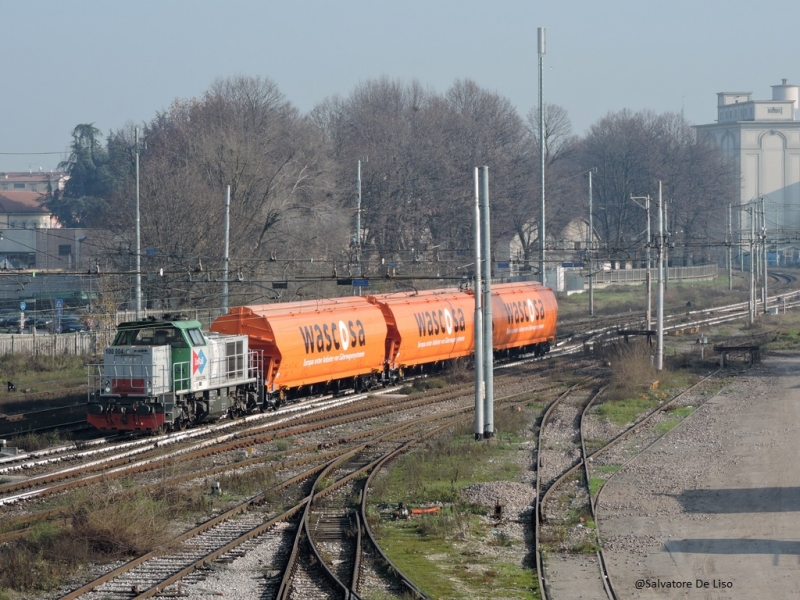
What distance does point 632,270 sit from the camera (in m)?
94.3

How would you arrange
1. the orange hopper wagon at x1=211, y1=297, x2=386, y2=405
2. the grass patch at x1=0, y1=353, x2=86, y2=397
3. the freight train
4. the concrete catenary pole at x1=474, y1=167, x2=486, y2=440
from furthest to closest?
the grass patch at x1=0, y1=353, x2=86, y2=397 → the orange hopper wagon at x1=211, y1=297, x2=386, y2=405 → the freight train → the concrete catenary pole at x1=474, y1=167, x2=486, y2=440

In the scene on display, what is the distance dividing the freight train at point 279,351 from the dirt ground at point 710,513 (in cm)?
1134

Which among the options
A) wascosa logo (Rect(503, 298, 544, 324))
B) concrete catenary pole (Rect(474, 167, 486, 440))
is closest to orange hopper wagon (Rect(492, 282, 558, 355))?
wascosa logo (Rect(503, 298, 544, 324))

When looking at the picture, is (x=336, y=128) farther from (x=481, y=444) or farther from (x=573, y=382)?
(x=481, y=444)

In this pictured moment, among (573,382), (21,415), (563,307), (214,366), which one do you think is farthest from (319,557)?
(563,307)

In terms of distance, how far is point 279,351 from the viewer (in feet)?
101

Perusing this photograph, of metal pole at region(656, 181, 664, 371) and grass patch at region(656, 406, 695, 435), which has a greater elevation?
metal pole at region(656, 181, 664, 371)

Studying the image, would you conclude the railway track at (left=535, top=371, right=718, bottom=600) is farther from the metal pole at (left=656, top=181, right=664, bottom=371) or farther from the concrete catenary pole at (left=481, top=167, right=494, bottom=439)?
the metal pole at (left=656, top=181, right=664, bottom=371)

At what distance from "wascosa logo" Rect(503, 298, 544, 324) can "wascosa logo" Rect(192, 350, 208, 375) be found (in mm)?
17792

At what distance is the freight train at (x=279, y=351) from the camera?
26.3m

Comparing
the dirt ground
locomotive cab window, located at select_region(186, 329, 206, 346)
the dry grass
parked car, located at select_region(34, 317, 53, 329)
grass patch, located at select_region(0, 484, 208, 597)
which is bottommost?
the dirt ground

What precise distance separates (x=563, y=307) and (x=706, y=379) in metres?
37.5

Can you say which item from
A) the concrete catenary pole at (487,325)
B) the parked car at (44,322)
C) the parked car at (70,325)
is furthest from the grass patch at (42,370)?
the concrete catenary pole at (487,325)

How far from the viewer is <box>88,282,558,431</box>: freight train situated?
86.3 ft
